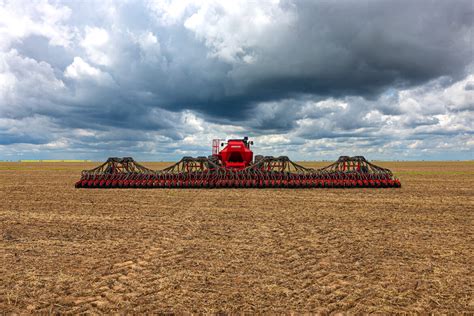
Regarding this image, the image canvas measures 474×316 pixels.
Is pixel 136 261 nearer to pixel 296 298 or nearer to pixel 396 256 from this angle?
pixel 296 298

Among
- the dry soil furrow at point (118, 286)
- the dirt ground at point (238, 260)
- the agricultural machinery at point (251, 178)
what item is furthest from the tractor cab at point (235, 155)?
the dry soil furrow at point (118, 286)

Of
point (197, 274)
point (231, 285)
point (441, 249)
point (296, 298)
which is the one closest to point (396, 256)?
point (441, 249)

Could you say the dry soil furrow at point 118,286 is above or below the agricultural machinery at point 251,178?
below

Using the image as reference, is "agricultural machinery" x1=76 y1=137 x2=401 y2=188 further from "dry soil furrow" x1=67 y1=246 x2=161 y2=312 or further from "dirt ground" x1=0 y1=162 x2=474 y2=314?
"dry soil furrow" x1=67 y1=246 x2=161 y2=312

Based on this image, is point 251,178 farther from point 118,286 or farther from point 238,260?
point 118,286

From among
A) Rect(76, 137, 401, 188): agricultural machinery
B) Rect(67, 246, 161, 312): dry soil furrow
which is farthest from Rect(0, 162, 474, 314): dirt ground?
Rect(76, 137, 401, 188): agricultural machinery

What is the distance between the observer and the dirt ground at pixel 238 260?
4.05 m

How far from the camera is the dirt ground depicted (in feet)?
13.3

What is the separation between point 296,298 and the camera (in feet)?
13.4

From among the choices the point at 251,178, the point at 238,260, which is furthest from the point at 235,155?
the point at 238,260

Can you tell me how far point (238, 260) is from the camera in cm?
558

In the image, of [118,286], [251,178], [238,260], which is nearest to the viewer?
[118,286]

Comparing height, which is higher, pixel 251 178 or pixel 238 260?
pixel 251 178

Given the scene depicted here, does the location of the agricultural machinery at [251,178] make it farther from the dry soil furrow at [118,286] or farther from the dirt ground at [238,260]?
the dry soil furrow at [118,286]
